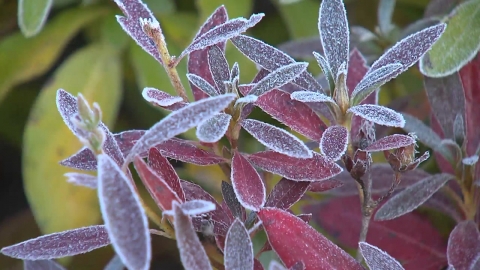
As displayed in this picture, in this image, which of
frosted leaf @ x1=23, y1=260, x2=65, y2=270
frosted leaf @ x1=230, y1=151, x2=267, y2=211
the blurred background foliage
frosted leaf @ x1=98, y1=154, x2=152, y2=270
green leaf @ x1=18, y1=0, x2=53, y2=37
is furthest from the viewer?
the blurred background foliage

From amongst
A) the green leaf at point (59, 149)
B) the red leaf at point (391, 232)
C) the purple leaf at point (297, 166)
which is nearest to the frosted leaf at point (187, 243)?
the purple leaf at point (297, 166)

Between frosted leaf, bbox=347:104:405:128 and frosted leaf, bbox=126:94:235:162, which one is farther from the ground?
frosted leaf, bbox=126:94:235:162

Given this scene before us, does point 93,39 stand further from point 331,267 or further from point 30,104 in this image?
point 331,267

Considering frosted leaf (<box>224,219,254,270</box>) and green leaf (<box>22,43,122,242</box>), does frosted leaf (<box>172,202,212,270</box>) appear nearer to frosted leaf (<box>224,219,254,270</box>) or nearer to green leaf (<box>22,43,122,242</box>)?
frosted leaf (<box>224,219,254,270</box>)

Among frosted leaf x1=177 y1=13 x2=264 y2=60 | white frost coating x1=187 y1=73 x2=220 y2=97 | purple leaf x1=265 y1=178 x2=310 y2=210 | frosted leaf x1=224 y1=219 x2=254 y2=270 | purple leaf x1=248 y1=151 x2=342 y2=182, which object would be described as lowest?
purple leaf x1=265 y1=178 x2=310 y2=210

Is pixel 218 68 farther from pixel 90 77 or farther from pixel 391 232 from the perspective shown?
pixel 90 77

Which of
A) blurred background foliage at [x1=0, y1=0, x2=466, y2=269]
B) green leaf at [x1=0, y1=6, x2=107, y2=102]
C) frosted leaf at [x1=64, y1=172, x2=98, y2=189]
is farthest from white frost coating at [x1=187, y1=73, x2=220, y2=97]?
green leaf at [x1=0, y1=6, x2=107, y2=102]

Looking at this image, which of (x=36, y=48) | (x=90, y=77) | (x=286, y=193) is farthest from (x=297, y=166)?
(x=36, y=48)

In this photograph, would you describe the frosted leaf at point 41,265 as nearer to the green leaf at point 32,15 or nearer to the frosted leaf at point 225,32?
the frosted leaf at point 225,32
